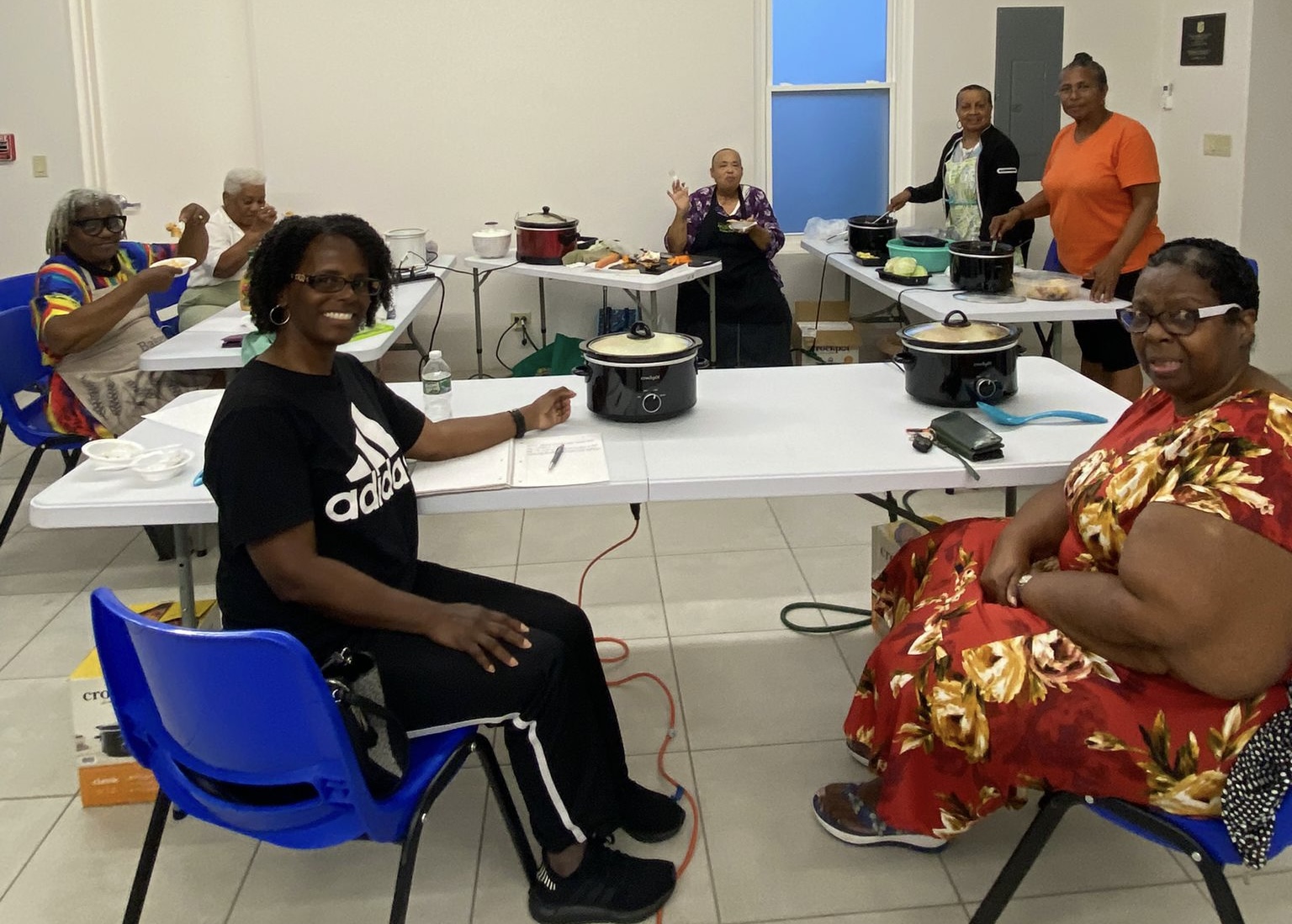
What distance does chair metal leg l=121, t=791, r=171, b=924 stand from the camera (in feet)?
5.82

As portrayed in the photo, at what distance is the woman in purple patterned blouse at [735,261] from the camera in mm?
5082

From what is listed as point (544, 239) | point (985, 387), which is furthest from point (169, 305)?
point (985, 387)

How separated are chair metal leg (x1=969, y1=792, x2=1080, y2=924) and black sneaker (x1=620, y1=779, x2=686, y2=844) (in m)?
0.61

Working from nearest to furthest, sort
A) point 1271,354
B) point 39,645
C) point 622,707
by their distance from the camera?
point 622,707, point 39,645, point 1271,354

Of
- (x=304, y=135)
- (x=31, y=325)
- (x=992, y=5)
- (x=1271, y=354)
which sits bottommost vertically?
(x=1271, y=354)

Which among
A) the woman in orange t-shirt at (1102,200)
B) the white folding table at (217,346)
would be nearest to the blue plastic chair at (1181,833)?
the white folding table at (217,346)

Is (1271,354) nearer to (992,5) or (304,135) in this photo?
(992,5)

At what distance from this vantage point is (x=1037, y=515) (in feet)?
6.47

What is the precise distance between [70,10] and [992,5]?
437 cm

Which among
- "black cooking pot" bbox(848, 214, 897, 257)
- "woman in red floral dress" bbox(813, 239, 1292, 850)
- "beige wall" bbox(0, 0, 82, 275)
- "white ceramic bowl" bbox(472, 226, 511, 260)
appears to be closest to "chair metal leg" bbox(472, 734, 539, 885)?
"woman in red floral dress" bbox(813, 239, 1292, 850)

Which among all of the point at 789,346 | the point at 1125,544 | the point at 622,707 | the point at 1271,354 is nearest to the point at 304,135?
the point at 789,346

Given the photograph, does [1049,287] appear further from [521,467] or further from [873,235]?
[521,467]

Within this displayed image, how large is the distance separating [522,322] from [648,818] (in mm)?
4204

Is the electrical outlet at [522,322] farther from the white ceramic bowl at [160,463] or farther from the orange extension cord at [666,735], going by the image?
the white ceramic bowl at [160,463]
